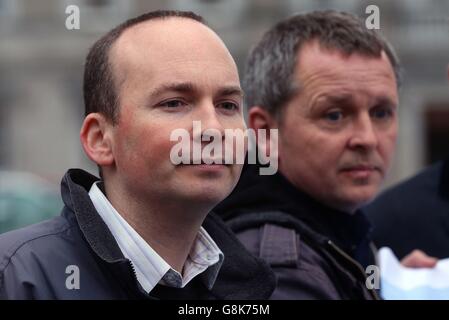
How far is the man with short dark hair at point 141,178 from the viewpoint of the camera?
222cm

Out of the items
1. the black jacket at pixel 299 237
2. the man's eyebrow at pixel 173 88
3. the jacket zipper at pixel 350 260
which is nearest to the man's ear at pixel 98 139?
the man's eyebrow at pixel 173 88

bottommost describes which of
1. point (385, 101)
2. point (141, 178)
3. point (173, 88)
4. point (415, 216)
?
point (415, 216)

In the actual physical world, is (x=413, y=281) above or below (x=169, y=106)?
below

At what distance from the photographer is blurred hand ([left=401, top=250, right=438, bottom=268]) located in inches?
131

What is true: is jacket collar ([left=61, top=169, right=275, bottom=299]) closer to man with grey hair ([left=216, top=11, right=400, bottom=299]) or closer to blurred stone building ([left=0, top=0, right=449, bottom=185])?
man with grey hair ([left=216, top=11, right=400, bottom=299])

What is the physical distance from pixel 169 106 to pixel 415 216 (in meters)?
1.72

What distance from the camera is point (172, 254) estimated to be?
94.3 inches

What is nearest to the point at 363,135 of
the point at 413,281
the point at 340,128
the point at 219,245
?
the point at 340,128

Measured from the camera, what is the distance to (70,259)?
7.32 ft

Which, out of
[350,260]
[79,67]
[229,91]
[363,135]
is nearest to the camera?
[229,91]

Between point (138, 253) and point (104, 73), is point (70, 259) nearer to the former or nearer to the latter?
point (138, 253)

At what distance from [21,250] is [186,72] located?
0.54m

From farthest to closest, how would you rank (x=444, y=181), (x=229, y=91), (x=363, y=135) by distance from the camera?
(x=444, y=181) < (x=363, y=135) < (x=229, y=91)
